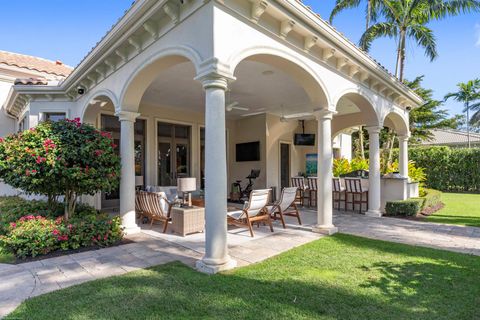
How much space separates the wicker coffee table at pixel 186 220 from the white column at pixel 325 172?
7.57 feet

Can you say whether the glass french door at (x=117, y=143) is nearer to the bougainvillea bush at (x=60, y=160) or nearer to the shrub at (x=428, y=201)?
the bougainvillea bush at (x=60, y=160)

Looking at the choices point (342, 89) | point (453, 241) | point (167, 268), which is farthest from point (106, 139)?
point (453, 241)

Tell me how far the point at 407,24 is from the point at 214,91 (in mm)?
12677

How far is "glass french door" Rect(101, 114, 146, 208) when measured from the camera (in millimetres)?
8367

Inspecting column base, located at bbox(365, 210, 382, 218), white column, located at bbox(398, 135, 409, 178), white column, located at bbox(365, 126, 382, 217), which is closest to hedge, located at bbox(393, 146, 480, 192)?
white column, located at bbox(398, 135, 409, 178)

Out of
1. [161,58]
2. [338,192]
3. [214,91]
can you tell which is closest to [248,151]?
[338,192]

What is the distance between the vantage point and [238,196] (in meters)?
10.9

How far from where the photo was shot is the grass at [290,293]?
250 cm

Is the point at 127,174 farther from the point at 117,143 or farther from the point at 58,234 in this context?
the point at 117,143

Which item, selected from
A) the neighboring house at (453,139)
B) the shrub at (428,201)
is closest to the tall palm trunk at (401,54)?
the shrub at (428,201)

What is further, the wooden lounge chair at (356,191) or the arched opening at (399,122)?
the arched opening at (399,122)

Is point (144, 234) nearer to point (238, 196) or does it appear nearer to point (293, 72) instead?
point (293, 72)

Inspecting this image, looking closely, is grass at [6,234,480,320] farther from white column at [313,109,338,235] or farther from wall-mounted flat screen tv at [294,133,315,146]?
wall-mounted flat screen tv at [294,133,315,146]

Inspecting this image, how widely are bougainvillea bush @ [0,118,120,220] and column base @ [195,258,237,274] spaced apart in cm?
247
